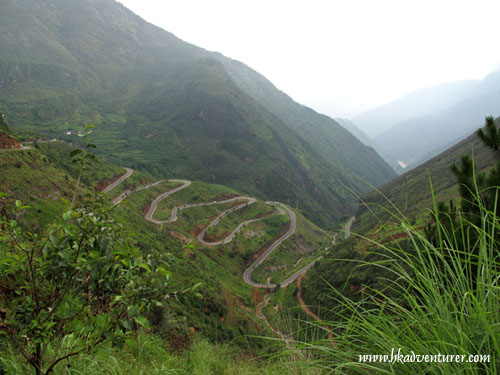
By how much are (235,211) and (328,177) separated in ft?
333

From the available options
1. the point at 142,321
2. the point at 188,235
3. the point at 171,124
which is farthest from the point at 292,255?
the point at 171,124

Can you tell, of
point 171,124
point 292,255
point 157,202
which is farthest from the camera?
point 171,124

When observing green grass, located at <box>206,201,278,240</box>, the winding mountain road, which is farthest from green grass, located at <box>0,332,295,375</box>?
green grass, located at <box>206,201,278,240</box>

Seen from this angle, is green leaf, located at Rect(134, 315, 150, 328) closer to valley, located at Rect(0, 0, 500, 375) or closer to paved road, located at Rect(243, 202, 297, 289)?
valley, located at Rect(0, 0, 500, 375)

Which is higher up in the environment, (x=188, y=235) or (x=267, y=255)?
(x=188, y=235)

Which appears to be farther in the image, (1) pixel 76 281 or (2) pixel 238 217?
(2) pixel 238 217

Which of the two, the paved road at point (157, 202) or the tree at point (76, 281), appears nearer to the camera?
the tree at point (76, 281)

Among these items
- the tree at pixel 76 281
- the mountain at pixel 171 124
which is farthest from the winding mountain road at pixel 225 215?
the tree at pixel 76 281

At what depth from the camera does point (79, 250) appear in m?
2.15

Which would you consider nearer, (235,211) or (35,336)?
(35,336)

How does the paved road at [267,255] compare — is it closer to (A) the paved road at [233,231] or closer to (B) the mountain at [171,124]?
(A) the paved road at [233,231]

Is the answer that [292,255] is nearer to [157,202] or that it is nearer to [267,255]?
[267,255]

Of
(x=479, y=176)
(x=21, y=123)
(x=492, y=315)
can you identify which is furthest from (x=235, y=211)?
(x=21, y=123)

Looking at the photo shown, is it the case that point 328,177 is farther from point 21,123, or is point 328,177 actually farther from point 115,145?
point 21,123
